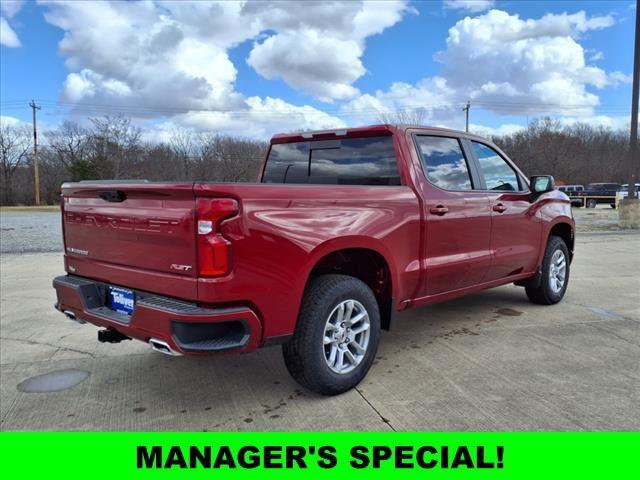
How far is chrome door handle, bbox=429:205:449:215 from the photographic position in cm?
411

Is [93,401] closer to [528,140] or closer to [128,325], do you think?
[128,325]

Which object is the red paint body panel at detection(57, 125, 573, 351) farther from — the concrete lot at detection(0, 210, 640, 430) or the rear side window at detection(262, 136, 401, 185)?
the concrete lot at detection(0, 210, 640, 430)

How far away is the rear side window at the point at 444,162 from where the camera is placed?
4.27 meters

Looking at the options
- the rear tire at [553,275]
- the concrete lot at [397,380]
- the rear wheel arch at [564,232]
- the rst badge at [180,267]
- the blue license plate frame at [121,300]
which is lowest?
the concrete lot at [397,380]

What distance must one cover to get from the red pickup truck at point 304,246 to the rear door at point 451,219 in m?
0.02

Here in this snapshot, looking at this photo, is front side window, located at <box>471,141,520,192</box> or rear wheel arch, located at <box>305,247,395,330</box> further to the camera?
front side window, located at <box>471,141,520,192</box>

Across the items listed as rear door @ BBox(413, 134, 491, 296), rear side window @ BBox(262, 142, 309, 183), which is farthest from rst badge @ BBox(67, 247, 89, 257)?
rear door @ BBox(413, 134, 491, 296)

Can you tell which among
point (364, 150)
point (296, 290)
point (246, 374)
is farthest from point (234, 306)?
point (364, 150)

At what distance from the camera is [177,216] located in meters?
2.86

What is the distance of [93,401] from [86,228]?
3.96 ft

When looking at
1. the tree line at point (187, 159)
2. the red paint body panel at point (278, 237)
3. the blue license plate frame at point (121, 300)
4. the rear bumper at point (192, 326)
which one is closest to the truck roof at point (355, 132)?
the red paint body panel at point (278, 237)

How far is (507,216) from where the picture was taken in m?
4.98

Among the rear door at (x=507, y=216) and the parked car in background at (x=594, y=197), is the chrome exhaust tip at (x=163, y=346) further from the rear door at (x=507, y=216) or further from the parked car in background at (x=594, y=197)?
the parked car in background at (x=594, y=197)

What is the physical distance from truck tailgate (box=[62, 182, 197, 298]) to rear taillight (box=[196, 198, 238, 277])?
2.3 inches
